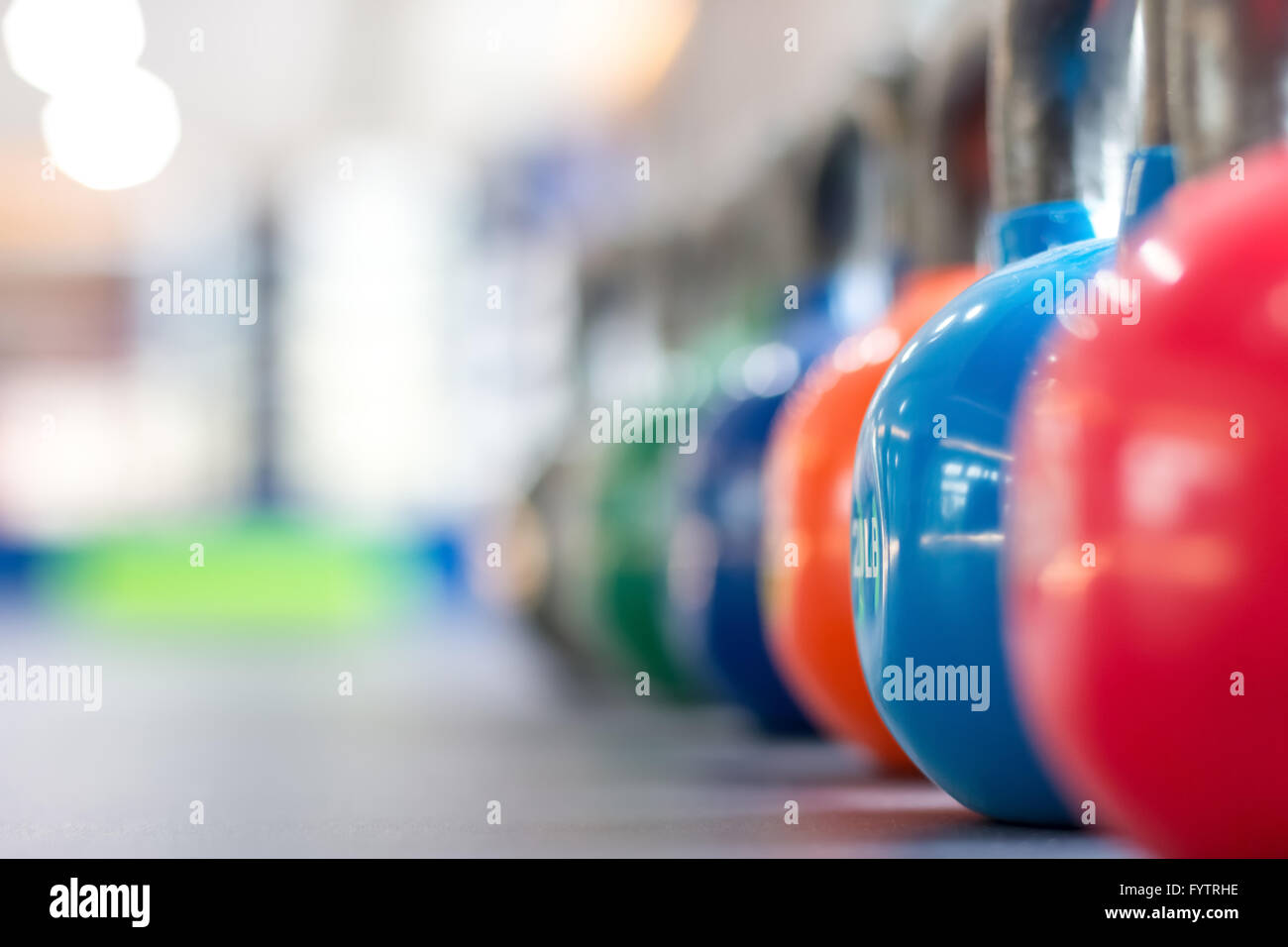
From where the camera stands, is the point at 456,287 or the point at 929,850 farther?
the point at 456,287

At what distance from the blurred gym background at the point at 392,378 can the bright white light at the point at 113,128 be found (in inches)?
0.5

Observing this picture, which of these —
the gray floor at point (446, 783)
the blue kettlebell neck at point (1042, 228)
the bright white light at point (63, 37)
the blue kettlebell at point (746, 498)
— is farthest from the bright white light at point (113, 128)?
the blue kettlebell neck at point (1042, 228)

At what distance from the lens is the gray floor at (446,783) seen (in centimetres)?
115

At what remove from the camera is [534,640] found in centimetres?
384

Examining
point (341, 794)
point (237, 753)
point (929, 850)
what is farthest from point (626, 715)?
point (929, 850)

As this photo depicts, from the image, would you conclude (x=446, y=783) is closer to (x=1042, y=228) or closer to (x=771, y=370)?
(x=771, y=370)

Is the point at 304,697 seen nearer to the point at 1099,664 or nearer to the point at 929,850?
the point at 929,850

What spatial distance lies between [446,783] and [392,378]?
6.79 metres

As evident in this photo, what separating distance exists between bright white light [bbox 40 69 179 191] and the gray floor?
217 centimetres

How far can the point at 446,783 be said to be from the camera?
1600 mm

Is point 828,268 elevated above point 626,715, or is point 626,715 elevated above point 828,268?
point 828,268
